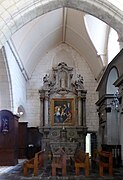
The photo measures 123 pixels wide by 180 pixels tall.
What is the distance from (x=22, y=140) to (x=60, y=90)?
3557 millimetres

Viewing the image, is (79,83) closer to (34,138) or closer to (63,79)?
(63,79)

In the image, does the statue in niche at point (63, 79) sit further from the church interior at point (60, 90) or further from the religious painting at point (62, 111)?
the religious painting at point (62, 111)

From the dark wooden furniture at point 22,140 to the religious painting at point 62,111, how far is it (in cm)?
182

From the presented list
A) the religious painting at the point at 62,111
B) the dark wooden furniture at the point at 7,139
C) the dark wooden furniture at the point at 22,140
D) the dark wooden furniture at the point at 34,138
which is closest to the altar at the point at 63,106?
the religious painting at the point at 62,111

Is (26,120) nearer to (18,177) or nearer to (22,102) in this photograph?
(22,102)

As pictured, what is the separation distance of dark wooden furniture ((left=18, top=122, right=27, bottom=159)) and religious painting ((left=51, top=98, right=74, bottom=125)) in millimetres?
1816

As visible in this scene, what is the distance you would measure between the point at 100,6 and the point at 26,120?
12.7 meters

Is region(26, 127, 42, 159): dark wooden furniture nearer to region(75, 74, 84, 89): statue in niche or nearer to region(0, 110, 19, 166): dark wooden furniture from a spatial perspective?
region(75, 74, 84, 89): statue in niche

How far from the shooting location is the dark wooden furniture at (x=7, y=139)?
11820 millimetres

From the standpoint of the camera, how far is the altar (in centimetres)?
1728

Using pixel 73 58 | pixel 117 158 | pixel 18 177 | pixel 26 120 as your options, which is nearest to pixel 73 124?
pixel 26 120

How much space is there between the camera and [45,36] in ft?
55.1

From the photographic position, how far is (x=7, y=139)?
1206 centimetres

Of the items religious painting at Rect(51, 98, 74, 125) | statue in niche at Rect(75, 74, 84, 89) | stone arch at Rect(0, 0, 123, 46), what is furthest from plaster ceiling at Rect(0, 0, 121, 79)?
stone arch at Rect(0, 0, 123, 46)
